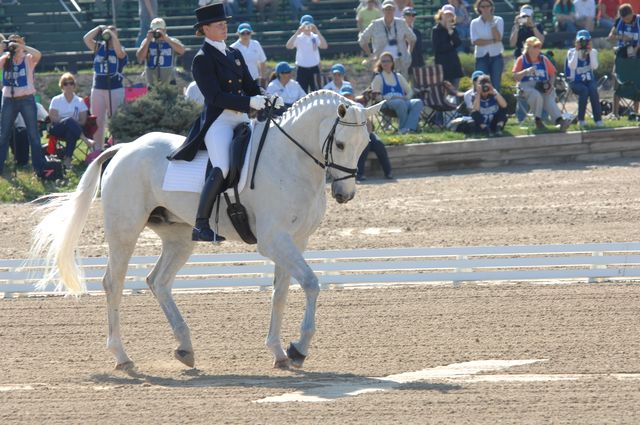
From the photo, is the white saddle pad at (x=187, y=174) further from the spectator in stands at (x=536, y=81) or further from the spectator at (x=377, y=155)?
the spectator in stands at (x=536, y=81)

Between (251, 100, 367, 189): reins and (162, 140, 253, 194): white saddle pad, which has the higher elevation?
(251, 100, 367, 189): reins

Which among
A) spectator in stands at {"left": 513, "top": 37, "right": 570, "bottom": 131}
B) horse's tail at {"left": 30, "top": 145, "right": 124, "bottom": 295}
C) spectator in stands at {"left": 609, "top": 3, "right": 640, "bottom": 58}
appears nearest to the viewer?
horse's tail at {"left": 30, "top": 145, "right": 124, "bottom": 295}

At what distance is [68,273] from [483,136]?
31.1 feet

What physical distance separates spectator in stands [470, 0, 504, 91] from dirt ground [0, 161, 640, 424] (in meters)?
5.52

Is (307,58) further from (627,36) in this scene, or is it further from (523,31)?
(627,36)

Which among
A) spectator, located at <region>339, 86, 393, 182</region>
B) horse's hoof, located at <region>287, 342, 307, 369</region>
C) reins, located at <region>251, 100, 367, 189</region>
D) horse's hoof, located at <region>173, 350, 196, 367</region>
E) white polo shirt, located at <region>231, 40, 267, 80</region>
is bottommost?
→ spectator, located at <region>339, 86, 393, 182</region>

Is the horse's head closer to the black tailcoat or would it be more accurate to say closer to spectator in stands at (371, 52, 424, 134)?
the black tailcoat

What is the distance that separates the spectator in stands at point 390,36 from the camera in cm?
1914

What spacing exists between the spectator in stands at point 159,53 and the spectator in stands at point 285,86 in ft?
4.86

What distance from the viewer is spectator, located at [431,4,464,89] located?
19.7 metres

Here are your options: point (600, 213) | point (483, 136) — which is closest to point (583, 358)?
point (600, 213)

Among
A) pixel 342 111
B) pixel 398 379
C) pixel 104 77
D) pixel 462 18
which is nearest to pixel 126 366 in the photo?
pixel 398 379

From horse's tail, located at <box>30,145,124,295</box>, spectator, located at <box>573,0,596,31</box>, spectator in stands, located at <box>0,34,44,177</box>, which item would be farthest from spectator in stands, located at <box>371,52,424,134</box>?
horse's tail, located at <box>30,145,124,295</box>

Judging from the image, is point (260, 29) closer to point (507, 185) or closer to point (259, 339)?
point (507, 185)
